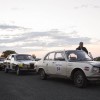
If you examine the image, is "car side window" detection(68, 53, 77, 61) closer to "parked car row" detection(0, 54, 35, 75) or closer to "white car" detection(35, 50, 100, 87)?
"white car" detection(35, 50, 100, 87)

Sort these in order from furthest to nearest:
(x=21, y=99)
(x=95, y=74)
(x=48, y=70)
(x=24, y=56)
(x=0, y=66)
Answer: (x=0, y=66)
(x=24, y=56)
(x=48, y=70)
(x=95, y=74)
(x=21, y=99)

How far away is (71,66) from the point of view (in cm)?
1350

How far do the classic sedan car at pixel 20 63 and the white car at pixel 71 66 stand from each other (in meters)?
3.77

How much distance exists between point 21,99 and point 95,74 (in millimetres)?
3978

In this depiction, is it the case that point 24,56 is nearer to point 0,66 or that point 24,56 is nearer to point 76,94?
point 0,66

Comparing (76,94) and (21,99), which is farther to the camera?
(76,94)

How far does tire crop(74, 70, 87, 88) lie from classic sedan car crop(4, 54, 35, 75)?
26.4ft

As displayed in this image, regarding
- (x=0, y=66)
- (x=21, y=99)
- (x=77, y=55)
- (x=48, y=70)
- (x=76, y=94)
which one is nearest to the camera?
(x=21, y=99)

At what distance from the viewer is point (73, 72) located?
13430mm

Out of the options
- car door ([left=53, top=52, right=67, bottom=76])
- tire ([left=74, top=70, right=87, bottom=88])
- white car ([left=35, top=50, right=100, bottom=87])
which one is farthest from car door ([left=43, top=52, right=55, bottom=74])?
tire ([left=74, top=70, right=87, bottom=88])

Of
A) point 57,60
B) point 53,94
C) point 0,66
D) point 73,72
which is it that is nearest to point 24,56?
point 0,66

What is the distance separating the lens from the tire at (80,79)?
1261 cm

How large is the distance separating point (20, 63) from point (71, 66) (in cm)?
811

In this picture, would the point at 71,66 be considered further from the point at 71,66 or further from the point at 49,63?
the point at 49,63
